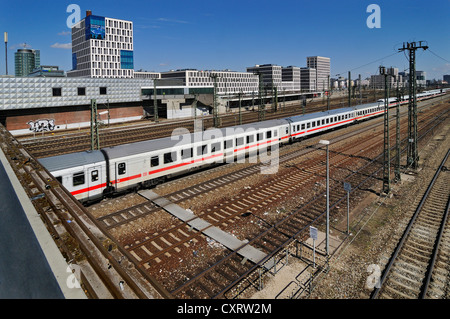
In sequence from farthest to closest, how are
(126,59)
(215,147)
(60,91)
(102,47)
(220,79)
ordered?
(220,79) → (126,59) → (102,47) → (60,91) → (215,147)

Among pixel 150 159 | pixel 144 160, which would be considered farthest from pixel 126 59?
pixel 144 160

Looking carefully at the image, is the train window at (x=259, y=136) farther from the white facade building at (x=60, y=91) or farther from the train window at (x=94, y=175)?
the white facade building at (x=60, y=91)

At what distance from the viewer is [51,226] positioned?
5.27 metres

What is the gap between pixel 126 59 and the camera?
121 meters

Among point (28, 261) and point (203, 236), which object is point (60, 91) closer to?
point (203, 236)

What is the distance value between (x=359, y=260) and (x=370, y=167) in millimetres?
16393

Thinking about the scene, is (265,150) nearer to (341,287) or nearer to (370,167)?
(370,167)

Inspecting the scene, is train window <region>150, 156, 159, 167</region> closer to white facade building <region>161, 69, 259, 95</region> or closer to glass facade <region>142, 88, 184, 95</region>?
glass facade <region>142, 88, 184, 95</region>

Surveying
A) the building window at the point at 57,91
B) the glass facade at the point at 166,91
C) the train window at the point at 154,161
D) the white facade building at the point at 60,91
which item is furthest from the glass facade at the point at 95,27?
the train window at the point at 154,161

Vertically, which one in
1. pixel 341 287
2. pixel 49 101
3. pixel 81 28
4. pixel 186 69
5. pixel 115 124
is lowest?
pixel 341 287

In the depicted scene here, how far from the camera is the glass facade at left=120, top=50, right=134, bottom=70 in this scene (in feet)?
392

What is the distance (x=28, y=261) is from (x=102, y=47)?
127788 millimetres

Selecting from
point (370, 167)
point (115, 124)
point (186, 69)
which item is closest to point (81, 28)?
point (186, 69)

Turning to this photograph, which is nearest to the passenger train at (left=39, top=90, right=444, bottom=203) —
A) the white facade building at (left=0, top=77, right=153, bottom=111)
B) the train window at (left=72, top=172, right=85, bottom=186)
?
the train window at (left=72, top=172, right=85, bottom=186)
